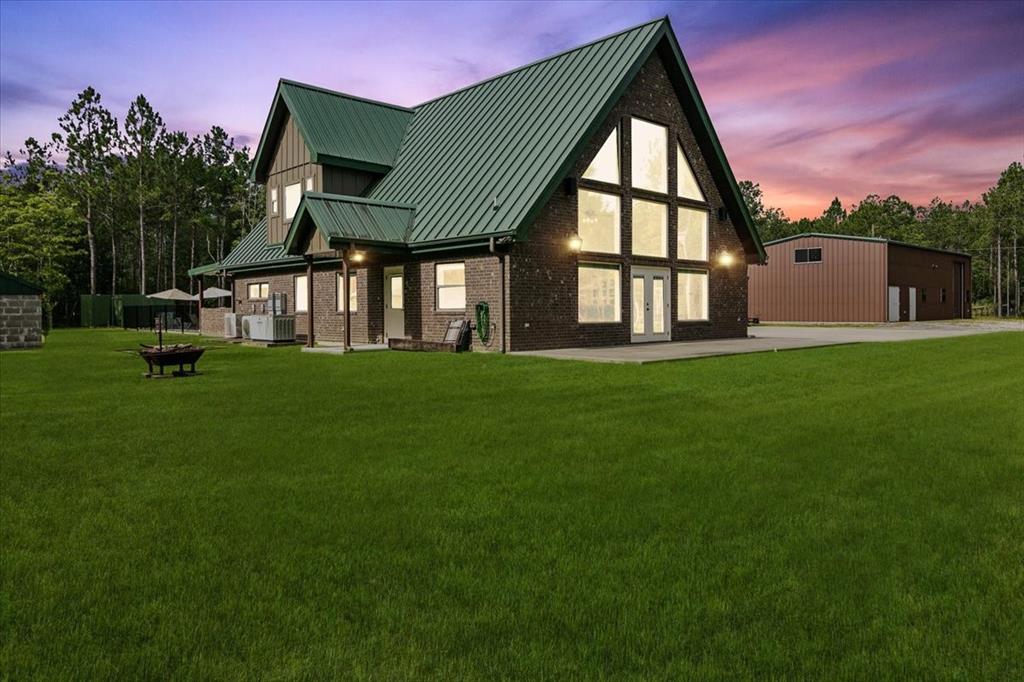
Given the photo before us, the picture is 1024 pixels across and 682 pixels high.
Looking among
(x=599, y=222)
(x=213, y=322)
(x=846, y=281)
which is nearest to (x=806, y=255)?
(x=846, y=281)

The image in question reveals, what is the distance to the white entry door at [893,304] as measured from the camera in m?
45.5

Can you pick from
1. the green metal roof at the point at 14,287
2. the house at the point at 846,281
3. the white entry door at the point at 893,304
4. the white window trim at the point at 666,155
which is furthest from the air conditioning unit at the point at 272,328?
the white entry door at the point at 893,304

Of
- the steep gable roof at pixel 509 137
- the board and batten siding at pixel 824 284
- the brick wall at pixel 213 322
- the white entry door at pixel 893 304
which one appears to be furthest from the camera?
the white entry door at pixel 893 304

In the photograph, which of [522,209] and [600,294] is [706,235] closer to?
[600,294]

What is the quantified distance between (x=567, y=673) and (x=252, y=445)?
16.6 ft

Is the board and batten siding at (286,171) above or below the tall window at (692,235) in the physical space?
above

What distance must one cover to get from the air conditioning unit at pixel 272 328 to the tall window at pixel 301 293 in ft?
5.74

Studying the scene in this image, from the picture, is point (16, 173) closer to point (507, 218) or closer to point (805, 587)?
point (507, 218)

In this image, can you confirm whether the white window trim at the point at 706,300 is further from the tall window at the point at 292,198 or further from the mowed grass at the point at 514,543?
the mowed grass at the point at 514,543

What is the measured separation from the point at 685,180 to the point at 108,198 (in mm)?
52811

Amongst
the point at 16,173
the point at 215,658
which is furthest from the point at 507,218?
the point at 16,173

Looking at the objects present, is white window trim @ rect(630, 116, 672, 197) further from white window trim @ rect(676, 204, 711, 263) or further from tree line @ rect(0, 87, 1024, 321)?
tree line @ rect(0, 87, 1024, 321)

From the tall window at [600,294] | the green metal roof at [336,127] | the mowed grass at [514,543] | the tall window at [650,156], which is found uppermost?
the green metal roof at [336,127]

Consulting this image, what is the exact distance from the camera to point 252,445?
698cm
